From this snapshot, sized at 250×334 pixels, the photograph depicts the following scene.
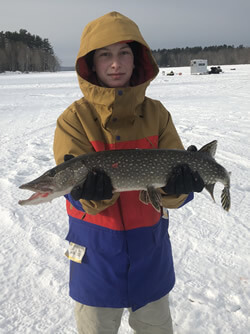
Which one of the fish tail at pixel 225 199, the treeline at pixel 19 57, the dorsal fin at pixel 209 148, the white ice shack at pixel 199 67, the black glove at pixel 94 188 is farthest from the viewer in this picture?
the treeline at pixel 19 57

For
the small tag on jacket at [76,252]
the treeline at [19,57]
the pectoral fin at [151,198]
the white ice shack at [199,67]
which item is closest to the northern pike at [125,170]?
the pectoral fin at [151,198]

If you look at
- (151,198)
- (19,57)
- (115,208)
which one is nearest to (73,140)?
(115,208)

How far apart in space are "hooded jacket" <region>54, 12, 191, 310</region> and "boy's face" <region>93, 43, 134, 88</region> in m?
0.11

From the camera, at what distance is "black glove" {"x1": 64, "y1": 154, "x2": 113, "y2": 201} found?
5.81ft

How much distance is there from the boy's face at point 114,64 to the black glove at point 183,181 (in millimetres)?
762

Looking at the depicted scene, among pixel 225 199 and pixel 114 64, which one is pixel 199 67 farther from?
pixel 114 64

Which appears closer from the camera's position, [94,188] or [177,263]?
[94,188]

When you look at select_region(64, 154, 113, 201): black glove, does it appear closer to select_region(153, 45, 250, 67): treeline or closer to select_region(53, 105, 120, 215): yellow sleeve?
select_region(53, 105, 120, 215): yellow sleeve

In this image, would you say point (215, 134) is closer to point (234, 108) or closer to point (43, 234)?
point (234, 108)

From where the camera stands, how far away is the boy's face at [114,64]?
198 cm

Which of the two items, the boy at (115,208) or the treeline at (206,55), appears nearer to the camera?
the boy at (115,208)

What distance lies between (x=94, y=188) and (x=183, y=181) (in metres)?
0.62

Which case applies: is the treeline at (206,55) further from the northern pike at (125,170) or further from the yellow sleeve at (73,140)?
the yellow sleeve at (73,140)

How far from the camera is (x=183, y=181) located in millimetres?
1905
